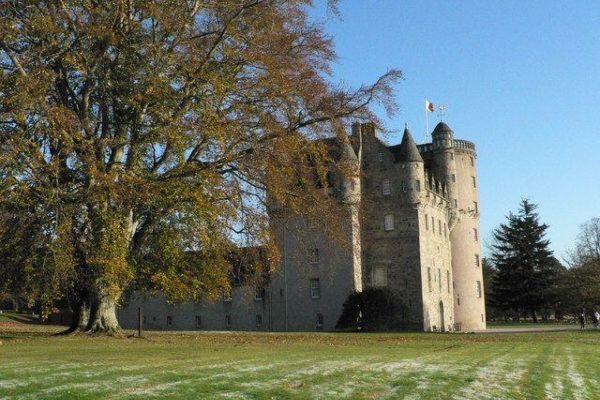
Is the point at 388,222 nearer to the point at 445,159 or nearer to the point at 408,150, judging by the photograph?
the point at 408,150

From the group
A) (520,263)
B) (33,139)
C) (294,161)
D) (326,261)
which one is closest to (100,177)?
(33,139)

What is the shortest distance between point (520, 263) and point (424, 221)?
1244 inches

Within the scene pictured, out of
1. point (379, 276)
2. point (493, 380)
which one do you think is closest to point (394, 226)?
point (379, 276)

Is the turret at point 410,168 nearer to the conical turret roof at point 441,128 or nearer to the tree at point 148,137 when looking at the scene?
the conical turret roof at point 441,128

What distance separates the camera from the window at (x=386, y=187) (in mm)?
54431

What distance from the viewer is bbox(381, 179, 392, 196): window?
5443 centimetres

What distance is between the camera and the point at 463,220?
211 feet

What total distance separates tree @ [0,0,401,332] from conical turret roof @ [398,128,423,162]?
1030 inches

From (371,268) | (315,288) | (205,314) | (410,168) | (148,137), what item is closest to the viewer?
(148,137)

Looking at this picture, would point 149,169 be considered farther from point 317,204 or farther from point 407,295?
point 407,295

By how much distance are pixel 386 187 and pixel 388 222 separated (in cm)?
278

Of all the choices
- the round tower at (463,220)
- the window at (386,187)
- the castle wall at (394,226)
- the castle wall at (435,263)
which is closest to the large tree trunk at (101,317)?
the castle wall at (394,226)

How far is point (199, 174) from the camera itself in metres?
23.8

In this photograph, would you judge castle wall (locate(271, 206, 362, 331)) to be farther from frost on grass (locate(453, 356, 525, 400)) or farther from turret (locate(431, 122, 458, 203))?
frost on grass (locate(453, 356, 525, 400))
